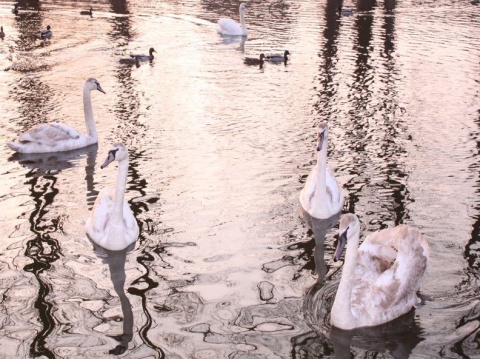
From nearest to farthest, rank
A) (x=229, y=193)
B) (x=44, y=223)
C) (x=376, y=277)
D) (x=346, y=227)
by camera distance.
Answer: (x=346, y=227) < (x=376, y=277) < (x=44, y=223) < (x=229, y=193)

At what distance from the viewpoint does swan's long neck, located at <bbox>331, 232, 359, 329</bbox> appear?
9055 millimetres

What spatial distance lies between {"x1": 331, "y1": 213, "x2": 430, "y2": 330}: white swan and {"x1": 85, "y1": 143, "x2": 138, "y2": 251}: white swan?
3760 mm

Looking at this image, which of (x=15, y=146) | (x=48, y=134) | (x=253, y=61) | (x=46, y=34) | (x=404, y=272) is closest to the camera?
(x=404, y=272)

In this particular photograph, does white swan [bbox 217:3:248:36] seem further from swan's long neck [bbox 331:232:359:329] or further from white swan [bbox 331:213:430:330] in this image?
swan's long neck [bbox 331:232:359:329]

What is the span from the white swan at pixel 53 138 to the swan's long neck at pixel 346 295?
30.2ft

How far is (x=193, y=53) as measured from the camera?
92.0ft

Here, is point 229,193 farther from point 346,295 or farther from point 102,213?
point 346,295

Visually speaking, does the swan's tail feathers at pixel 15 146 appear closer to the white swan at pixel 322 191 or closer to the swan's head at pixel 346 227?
the white swan at pixel 322 191

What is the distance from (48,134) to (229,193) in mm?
4965

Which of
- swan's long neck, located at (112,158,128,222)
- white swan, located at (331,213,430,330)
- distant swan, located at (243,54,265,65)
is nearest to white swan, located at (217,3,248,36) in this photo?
distant swan, located at (243,54,265,65)

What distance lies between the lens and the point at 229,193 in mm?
13789

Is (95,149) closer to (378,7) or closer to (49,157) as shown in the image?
(49,157)

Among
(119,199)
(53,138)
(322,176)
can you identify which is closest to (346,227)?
(322,176)

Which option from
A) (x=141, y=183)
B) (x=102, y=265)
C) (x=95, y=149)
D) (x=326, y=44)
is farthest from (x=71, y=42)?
(x=102, y=265)
